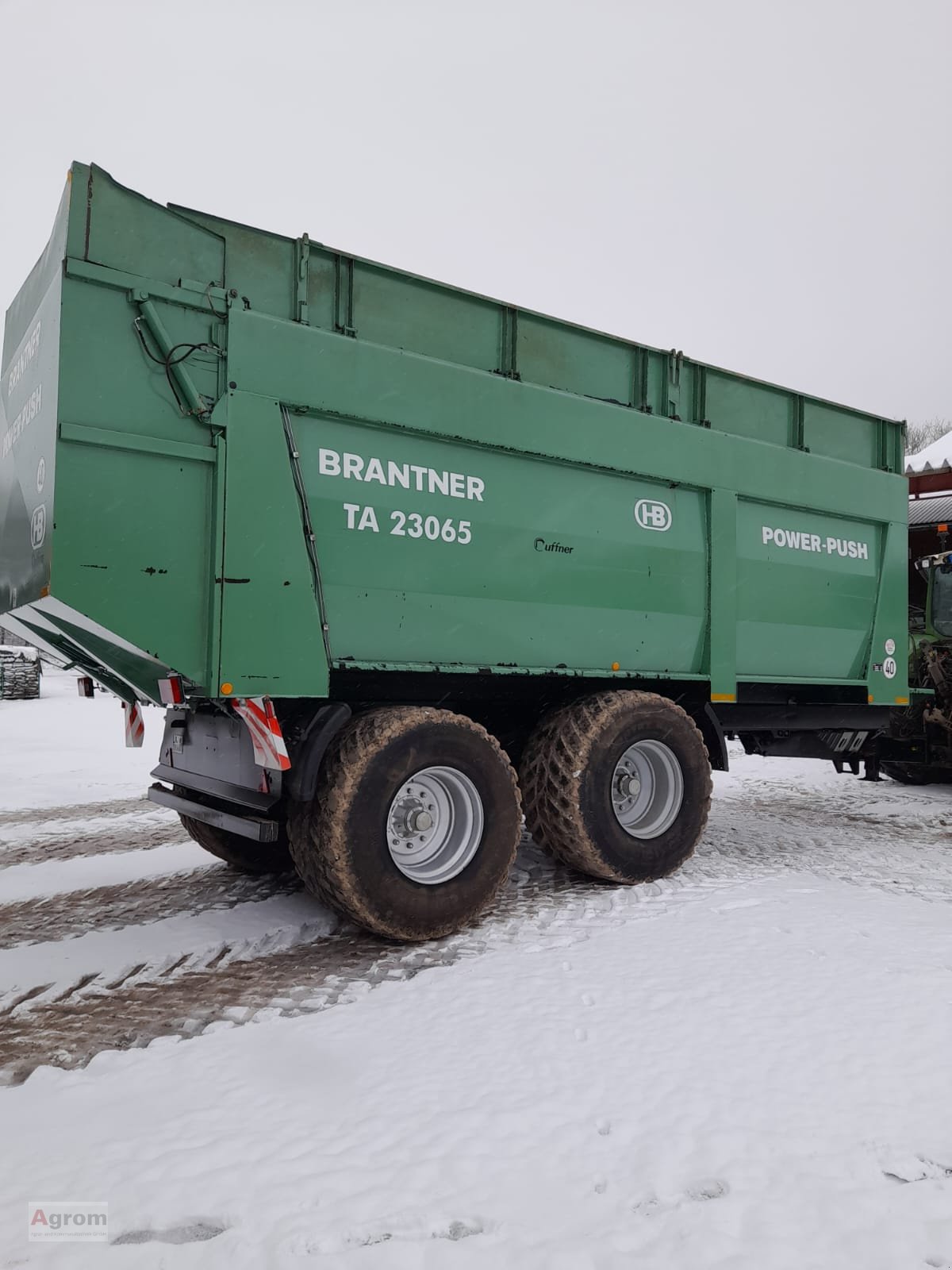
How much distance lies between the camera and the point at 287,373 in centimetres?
401

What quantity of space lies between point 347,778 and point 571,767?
143 cm

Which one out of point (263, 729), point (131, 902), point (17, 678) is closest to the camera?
point (263, 729)

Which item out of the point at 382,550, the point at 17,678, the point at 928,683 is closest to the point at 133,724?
the point at 382,550

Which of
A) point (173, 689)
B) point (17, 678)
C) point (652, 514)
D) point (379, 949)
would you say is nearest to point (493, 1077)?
point (379, 949)

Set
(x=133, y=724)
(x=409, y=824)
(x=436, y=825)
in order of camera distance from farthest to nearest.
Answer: (x=133, y=724), (x=436, y=825), (x=409, y=824)

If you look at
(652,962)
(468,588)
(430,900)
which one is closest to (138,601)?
(468,588)

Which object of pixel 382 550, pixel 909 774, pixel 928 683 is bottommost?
pixel 909 774

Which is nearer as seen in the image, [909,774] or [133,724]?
[133,724]

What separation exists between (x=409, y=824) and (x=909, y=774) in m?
6.54

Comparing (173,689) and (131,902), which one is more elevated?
(173,689)

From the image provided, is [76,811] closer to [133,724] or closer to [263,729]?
[133,724]

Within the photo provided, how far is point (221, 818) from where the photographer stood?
4273 mm

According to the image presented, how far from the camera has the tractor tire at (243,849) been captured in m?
5.23

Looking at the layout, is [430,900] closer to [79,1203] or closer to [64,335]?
[79,1203]
